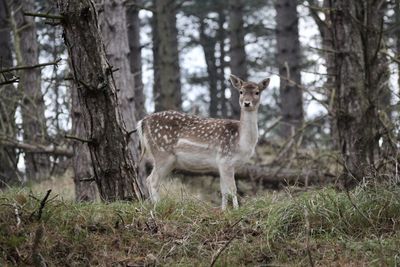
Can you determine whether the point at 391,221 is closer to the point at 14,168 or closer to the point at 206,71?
the point at 14,168

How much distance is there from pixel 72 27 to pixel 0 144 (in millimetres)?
7267

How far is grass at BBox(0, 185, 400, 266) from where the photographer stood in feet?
17.5

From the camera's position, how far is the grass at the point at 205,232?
532 centimetres

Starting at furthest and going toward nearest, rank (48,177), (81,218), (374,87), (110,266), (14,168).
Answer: (48,177) < (14,168) < (374,87) < (81,218) < (110,266)

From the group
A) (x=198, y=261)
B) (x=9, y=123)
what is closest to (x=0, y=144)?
(x=9, y=123)

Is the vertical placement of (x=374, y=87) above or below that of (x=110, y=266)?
above

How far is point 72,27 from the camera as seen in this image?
267 inches

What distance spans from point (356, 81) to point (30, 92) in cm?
849

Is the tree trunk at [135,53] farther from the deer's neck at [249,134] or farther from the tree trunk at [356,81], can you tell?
the tree trunk at [356,81]

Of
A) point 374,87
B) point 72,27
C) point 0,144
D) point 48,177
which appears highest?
point 72,27

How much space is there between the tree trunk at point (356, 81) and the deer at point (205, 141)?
1.57 m

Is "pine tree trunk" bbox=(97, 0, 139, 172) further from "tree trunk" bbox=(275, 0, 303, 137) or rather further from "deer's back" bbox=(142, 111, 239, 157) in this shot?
"tree trunk" bbox=(275, 0, 303, 137)

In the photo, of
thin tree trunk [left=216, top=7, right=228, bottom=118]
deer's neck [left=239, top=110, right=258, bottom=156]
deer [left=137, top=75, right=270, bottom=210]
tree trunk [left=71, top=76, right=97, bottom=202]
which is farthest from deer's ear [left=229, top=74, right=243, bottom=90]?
thin tree trunk [left=216, top=7, right=228, bottom=118]

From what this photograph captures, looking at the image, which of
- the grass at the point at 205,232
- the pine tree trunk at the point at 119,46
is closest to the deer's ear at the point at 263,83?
the pine tree trunk at the point at 119,46
